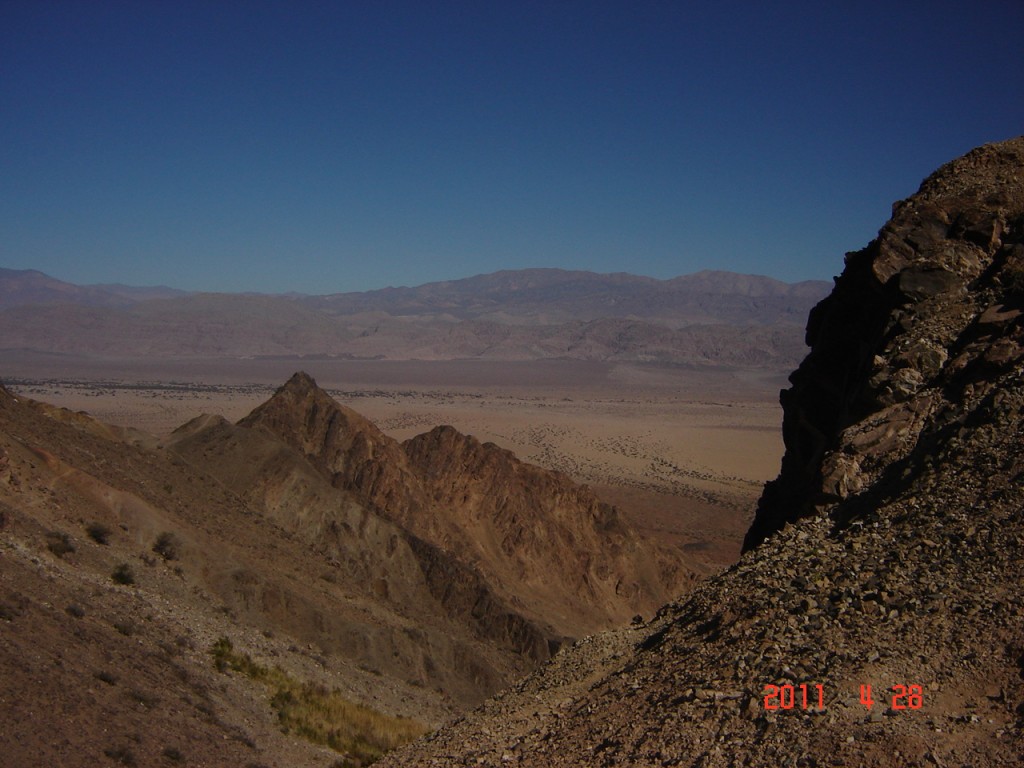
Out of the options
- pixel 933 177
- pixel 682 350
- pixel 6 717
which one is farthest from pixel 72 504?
pixel 682 350

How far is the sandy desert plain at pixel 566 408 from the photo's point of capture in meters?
53.6

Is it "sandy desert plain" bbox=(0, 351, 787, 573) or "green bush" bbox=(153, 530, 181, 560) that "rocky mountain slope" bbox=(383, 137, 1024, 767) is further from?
"sandy desert plain" bbox=(0, 351, 787, 573)

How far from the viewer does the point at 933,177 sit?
633 inches

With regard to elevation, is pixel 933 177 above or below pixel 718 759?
above

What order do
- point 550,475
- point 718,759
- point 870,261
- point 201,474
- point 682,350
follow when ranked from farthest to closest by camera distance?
point 682,350, point 550,475, point 201,474, point 870,261, point 718,759

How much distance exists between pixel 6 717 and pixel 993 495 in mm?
9691

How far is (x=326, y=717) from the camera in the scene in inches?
498

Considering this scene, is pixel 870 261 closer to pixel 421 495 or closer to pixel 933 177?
pixel 933 177

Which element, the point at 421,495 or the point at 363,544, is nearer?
A: the point at 363,544

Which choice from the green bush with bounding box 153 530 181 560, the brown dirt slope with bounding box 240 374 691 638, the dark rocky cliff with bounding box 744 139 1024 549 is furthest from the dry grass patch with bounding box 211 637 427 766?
the brown dirt slope with bounding box 240 374 691 638
